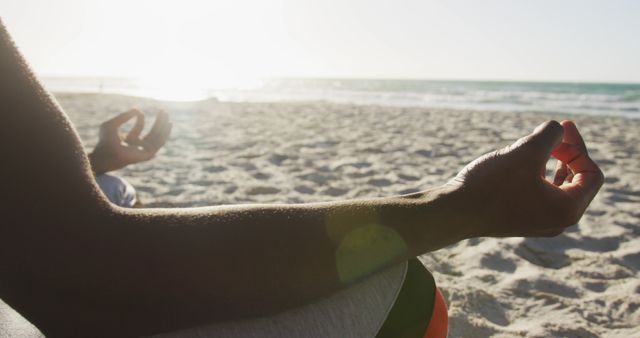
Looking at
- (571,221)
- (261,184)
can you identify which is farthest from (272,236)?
(261,184)

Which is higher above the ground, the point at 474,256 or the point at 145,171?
the point at 474,256

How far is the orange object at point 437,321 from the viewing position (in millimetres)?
869

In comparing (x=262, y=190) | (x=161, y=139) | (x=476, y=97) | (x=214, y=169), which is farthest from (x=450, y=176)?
(x=476, y=97)

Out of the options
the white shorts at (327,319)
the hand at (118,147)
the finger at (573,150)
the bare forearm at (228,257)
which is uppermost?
the finger at (573,150)

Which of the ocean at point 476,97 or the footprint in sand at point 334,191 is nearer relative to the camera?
the footprint in sand at point 334,191

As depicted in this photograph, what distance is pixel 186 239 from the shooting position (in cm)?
Result: 68

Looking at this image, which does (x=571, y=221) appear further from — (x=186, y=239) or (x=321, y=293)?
(x=186, y=239)

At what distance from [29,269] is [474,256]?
188 centimetres

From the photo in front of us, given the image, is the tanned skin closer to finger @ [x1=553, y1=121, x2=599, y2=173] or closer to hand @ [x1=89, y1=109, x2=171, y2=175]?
finger @ [x1=553, y1=121, x2=599, y2=173]

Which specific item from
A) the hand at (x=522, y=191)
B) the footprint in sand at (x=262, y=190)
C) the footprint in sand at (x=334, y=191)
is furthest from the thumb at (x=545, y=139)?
the footprint in sand at (x=262, y=190)

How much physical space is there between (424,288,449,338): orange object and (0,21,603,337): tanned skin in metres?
0.15

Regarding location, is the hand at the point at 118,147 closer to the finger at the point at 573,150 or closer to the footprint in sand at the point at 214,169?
the finger at the point at 573,150

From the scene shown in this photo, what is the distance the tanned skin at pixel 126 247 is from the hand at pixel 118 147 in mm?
1225

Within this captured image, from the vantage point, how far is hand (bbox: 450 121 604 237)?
0.91 m
